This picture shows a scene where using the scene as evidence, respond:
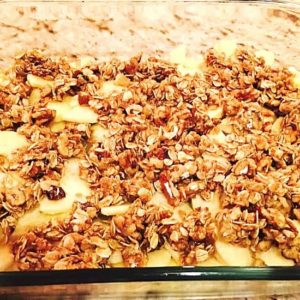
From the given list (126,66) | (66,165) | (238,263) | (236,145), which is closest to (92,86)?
(126,66)

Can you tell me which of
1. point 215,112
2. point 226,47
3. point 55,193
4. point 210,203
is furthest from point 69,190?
point 226,47

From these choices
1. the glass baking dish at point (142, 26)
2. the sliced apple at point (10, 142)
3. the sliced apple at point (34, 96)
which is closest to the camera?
the sliced apple at point (10, 142)

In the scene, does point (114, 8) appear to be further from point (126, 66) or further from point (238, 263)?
point (238, 263)

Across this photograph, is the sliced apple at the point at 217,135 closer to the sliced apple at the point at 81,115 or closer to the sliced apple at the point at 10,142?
the sliced apple at the point at 81,115

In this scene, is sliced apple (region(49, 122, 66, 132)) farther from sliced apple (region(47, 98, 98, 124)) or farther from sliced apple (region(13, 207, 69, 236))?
sliced apple (region(13, 207, 69, 236))

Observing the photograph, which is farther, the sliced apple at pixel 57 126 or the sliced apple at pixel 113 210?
the sliced apple at pixel 57 126

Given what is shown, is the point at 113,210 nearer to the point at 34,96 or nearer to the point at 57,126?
the point at 57,126

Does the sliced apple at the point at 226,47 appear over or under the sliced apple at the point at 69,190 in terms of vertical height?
over

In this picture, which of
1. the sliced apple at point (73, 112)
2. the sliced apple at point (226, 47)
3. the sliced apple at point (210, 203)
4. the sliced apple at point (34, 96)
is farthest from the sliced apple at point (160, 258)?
the sliced apple at point (226, 47)
